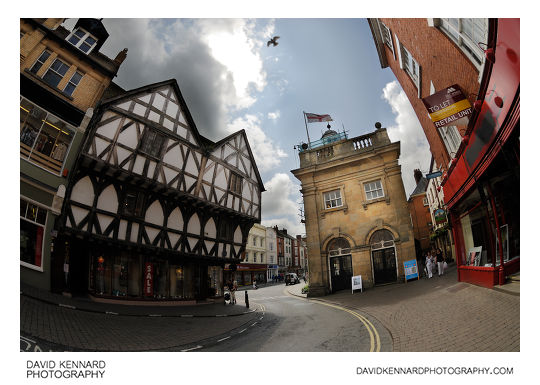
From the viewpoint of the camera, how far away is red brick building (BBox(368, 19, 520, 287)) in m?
3.61

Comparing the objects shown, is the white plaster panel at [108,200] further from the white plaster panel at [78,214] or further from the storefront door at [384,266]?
the storefront door at [384,266]

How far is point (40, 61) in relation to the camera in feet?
20.4

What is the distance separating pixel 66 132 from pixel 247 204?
7.48m

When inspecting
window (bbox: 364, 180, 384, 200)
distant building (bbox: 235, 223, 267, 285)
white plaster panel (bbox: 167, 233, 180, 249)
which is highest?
window (bbox: 364, 180, 384, 200)

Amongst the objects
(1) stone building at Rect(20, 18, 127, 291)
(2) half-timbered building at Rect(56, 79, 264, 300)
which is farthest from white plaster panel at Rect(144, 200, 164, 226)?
(1) stone building at Rect(20, 18, 127, 291)

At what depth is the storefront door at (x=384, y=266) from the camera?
11914 mm

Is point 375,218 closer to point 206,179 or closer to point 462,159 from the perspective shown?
point 462,159

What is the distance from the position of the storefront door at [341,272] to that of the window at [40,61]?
46.0ft

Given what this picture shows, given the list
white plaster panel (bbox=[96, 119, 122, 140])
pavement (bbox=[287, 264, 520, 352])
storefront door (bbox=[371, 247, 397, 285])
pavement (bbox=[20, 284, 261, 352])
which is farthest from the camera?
storefront door (bbox=[371, 247, 397, 285])

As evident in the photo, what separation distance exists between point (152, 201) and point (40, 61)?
4.83 metres

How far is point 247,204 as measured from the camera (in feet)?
38.8

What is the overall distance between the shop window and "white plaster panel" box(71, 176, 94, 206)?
0.82 meters

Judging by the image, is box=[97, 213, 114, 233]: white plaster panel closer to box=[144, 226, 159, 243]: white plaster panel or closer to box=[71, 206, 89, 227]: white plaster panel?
box=[71, 206, 89, 227]: white plaster panel
